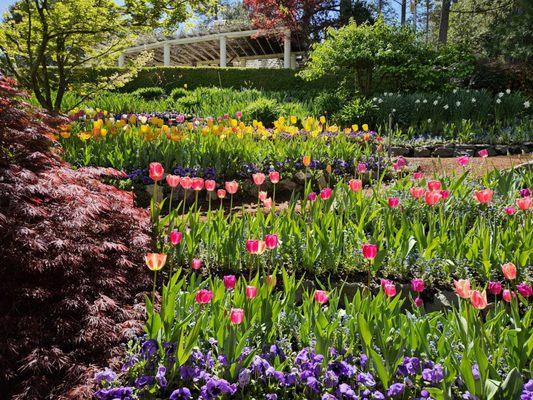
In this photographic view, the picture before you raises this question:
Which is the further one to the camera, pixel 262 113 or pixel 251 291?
pixel 262 113

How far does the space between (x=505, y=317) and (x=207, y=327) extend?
1.44 m

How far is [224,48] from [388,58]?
14381mm

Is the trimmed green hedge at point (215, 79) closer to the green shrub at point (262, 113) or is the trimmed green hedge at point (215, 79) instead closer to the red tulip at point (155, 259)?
the green shrub at point (262, 113)

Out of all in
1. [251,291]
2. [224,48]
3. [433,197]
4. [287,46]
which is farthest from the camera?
[224,48]

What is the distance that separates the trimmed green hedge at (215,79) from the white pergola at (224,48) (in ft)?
11.5

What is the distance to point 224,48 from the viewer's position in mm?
24750

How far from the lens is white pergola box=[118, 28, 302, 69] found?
76.1 feet

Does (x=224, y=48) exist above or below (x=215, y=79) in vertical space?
above

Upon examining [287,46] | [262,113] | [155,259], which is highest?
[287,46]

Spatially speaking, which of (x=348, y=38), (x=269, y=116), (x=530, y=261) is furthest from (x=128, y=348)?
(x=348, y=38)

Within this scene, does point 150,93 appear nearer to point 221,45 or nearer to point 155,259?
point 221,45

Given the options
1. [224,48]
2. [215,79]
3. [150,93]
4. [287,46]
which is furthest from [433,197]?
[224,48]

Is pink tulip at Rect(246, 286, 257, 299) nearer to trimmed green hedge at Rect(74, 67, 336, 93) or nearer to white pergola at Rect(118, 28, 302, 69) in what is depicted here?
trimmed green hedge at Rect(74, 67, 336, 93)

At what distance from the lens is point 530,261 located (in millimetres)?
3275
